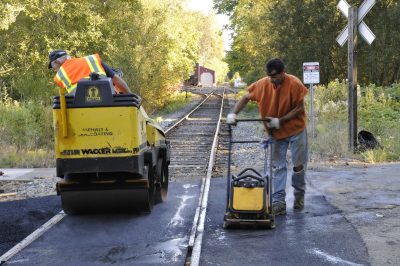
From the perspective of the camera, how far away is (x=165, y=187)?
8203 mm

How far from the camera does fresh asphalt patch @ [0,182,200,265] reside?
5.28 m

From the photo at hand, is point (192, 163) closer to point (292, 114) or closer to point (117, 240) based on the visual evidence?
point (292, 114)

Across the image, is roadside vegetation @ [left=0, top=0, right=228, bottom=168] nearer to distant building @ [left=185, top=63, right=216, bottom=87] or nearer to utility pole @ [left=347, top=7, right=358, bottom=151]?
utility pole @ [left=347, top=7, right=358, bottom=151]

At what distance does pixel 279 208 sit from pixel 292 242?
3.88 feet

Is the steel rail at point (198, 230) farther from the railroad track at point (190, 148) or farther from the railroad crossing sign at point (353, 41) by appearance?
the railroad crossing sign at point (353, 41)

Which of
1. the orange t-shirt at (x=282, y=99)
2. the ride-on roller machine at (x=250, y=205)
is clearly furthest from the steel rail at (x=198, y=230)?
the orange t-shirt at (x=282, y=99)

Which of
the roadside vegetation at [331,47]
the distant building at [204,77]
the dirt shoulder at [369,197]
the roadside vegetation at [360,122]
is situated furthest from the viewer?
the distant building at [204,77]

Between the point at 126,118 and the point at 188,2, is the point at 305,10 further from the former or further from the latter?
the point at 126,118

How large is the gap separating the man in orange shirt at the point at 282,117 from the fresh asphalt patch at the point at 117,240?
1227 millimetres

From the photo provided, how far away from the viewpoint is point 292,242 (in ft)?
18.3

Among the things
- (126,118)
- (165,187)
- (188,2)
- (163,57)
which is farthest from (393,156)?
(188,2)

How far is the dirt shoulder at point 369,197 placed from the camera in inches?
212

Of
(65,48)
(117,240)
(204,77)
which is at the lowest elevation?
(117,240)

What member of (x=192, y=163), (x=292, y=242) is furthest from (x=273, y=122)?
(x=192, y=163)
